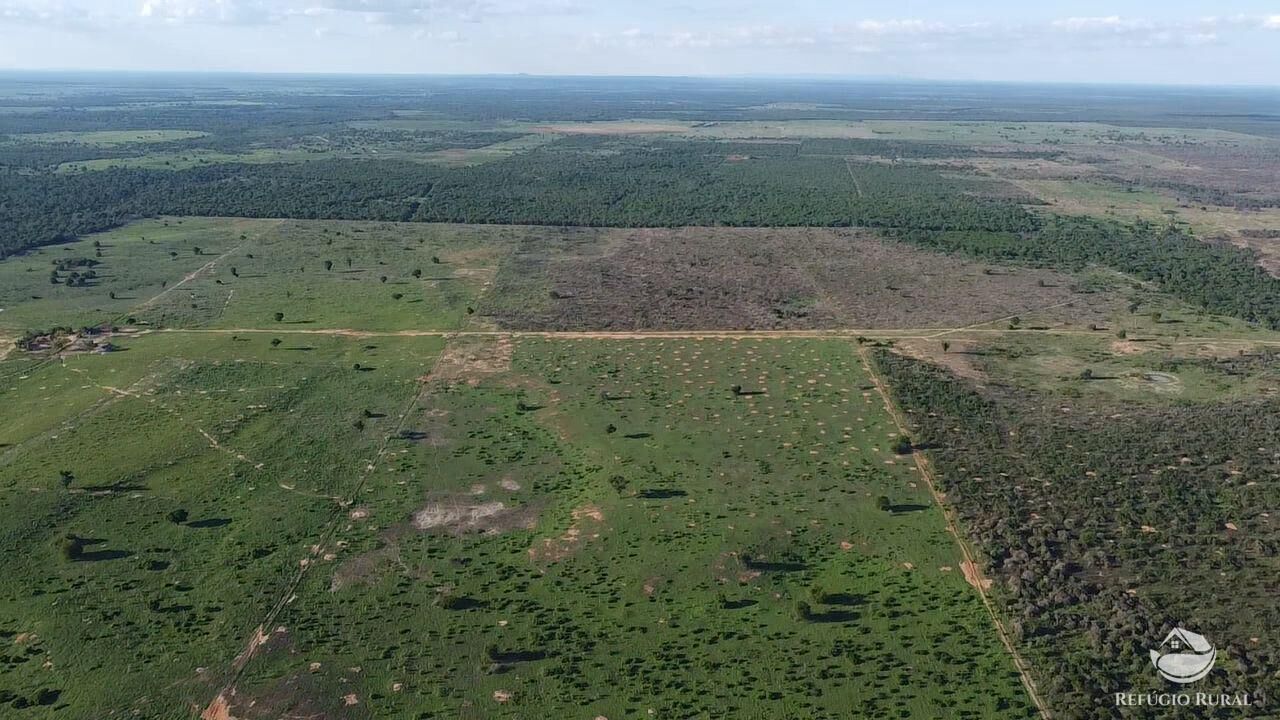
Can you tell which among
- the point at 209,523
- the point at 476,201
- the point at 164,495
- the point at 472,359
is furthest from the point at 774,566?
the point at 476,201

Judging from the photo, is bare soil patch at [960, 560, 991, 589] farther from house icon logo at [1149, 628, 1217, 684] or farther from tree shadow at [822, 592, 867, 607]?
Answer: house icon logo at [1149, 628, 1217, 684]

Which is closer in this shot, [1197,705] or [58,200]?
[1197,705]

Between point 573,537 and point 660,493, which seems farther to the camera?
point 660,493

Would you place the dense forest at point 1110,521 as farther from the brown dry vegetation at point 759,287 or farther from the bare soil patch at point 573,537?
the brown dry vegetation at point 759,287

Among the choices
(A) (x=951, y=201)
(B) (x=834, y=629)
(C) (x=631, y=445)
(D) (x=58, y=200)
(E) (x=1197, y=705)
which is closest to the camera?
(E) (x=1197, y=705)

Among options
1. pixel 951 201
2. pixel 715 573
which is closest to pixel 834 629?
pixel 715 573

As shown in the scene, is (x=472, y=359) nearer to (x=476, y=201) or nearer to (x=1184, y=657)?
(x=1184, y=657)

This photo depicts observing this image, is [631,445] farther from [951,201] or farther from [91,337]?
[951,201]
